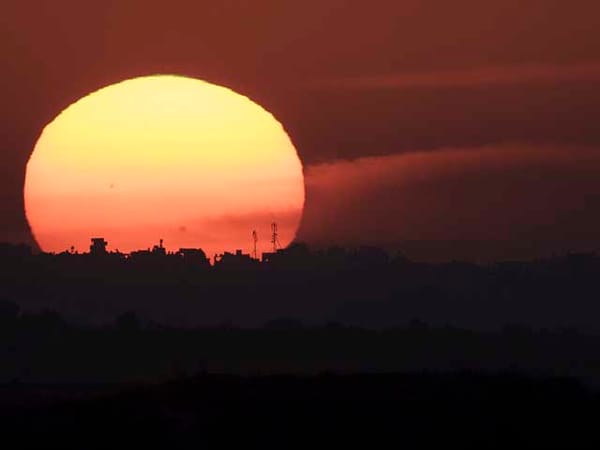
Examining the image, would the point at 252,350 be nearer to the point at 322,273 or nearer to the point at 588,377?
the point at 588,377

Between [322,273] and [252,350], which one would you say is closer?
[252,350]

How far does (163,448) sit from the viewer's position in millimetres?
58719

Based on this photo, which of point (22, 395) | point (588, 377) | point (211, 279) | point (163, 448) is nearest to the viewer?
point (163, 448)

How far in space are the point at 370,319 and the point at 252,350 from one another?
38.0 m

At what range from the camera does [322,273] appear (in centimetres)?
19612

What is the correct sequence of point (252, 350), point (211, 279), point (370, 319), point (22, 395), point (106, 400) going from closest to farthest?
point (106, 400), point (22, 395), point (252, 350), point (370, 319), point (211, 279)

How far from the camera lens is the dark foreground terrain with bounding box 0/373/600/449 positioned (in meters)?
59.5

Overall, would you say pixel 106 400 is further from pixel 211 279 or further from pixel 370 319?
pixel 211 279

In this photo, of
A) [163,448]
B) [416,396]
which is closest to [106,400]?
[163,448]

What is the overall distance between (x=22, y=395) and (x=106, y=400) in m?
16.7

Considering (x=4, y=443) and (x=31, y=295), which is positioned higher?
(x=31, y=295)

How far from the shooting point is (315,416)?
6097cm

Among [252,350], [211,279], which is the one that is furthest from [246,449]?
[211,279]

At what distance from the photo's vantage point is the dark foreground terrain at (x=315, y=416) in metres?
59.5
